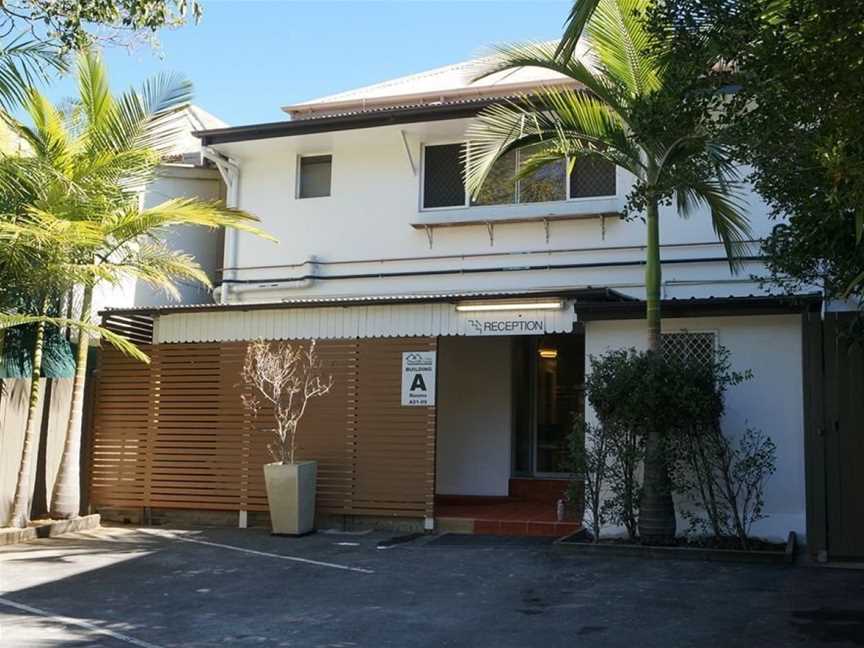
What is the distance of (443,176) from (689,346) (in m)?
5.59

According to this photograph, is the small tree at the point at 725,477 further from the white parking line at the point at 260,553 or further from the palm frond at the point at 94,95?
the palm frond at the point at 94,95

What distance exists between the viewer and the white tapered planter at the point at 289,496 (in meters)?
11.7

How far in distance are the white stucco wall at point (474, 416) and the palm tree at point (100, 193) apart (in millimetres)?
4108

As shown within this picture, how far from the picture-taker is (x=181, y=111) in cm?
1288

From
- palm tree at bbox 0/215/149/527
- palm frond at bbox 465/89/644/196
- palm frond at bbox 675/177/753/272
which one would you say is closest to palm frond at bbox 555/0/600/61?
palm frond at bbox 675/177/753/272

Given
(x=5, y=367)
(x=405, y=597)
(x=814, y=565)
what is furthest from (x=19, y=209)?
Result: (x=814, y=565)

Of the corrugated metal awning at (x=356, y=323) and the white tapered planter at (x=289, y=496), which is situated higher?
the corrugated metal awning at (x=356, y=323)

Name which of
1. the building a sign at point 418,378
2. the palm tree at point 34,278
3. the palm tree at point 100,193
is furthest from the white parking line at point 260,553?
the building a sign at point 418,378

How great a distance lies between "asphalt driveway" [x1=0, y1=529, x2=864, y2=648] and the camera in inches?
269

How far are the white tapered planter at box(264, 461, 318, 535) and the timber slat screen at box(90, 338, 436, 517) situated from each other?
21.1 inches

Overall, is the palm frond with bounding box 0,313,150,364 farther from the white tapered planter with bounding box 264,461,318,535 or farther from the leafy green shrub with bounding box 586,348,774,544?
the leafy green shrub with bounding box 586,348,774,544

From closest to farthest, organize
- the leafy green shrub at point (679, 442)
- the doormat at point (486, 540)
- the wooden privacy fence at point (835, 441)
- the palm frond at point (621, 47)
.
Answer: the wooden privacy fence at point (835, 441) → the leafy green shrub at point (679, 442) → the palm frond at point (621, 47) → the doormat at point (486, 540)

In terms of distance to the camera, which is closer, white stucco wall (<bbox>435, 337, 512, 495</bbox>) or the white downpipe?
white stucco wall (<bbox>435, 337, 512, 495</bbox>)

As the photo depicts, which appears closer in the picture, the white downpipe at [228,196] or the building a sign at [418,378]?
the building a sign at [418,378]
